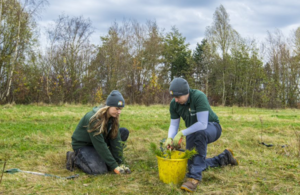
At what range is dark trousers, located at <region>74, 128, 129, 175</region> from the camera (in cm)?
335

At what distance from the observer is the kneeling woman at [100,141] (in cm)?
326

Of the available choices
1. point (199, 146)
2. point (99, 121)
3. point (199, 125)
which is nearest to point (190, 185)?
point (199, 146)

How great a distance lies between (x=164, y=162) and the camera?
2.84 m

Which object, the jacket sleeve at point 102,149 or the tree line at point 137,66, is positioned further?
the tree line at point 137,66

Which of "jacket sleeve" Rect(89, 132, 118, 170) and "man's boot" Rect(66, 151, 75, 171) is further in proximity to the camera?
"man's boot" Rect(66, 151, 75, 171)

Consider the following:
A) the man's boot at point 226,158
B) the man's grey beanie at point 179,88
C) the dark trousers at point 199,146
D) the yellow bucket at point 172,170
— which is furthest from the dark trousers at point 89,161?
the man's boot at point 226,158

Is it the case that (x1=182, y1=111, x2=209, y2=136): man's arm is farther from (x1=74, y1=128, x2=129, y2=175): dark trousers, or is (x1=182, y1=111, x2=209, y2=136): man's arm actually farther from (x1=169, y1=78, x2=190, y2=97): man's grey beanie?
(x1=74, y1=128, x2=129, y2=175): dark trousers

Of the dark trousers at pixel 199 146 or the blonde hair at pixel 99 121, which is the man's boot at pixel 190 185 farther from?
the blonde hair at pixel 99 121

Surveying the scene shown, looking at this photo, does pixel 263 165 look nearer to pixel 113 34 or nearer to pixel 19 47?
pixel 19 47

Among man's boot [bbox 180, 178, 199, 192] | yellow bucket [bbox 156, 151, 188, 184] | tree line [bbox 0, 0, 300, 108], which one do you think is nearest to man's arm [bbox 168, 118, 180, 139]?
yellow bucket [bbox 156, 151, 188, 184]

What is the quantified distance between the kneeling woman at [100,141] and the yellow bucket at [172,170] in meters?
0.66

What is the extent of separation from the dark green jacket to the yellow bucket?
72cm

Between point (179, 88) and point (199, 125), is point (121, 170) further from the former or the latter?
point (179, 88)

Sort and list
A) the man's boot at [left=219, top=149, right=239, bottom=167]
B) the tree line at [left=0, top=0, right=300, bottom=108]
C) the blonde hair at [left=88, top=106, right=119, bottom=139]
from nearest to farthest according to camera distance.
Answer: the blonde hair at [left=88, top=106, right=119, bottom=139]
the man's boot at [left=219, top=149, right=239, bottom=167]
the tree line at [left=0, top=0, right=300, bottom=108]
